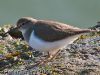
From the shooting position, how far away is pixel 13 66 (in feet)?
27.3

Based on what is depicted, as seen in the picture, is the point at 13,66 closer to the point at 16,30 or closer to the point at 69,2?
the point at 16,30

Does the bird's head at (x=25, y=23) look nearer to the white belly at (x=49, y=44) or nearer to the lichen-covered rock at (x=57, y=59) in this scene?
the lichen-covered rock at (x=57, y=59)

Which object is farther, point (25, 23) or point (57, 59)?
point (25, 23)

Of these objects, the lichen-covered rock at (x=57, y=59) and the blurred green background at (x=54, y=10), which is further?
the blurred green background at (x=54, y=10)

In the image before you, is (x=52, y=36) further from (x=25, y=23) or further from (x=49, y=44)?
(x=25, y=23)

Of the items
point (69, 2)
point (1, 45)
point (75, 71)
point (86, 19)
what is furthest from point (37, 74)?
point (69, 2)

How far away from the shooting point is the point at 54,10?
73.7ft

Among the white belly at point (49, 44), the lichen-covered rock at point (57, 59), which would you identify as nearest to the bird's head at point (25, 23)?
the lichen-covered rock at point (57, 59)

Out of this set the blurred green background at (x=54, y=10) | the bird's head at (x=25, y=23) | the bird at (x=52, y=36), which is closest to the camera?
the bird at (x=52, y=36)

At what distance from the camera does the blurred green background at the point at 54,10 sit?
21047mm

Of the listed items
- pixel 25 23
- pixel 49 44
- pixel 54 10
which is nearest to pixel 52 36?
pixel 49 44

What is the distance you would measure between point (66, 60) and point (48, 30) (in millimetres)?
658

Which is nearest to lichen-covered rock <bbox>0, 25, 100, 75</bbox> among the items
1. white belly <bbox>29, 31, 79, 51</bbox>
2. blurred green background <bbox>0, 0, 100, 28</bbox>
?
white belly <bbox>29, 31, 79, 51</bbox>

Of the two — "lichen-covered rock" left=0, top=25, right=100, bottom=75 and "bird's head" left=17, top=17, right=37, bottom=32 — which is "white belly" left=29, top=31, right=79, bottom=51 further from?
"bird's head" left=17, top=17, right=37, bottom=32
